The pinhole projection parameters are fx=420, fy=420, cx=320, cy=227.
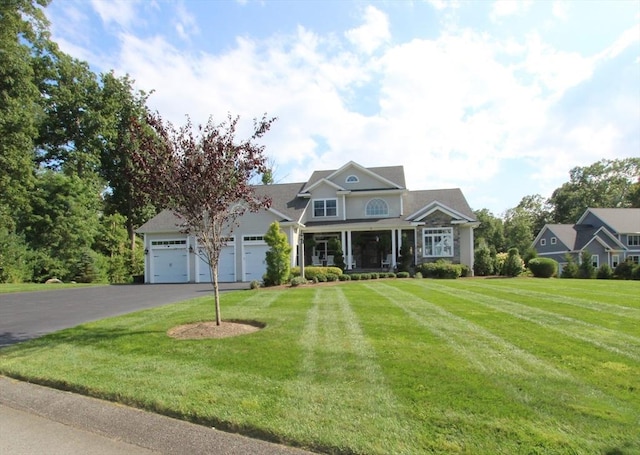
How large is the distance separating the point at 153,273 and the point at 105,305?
13.9 meters

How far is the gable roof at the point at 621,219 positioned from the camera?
4119 cm

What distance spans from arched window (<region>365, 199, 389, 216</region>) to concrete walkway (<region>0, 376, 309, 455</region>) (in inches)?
968

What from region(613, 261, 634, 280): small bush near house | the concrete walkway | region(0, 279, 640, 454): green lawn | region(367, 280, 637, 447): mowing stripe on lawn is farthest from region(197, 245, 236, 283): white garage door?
region(613, 261, 634, 280): small bush near house

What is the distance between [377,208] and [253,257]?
30.4 feet

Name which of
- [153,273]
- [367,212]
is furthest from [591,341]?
[153,273]

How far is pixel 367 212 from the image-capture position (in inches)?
1132

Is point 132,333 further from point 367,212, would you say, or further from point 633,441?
point 367,212

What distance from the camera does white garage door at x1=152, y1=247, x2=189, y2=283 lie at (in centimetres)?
2652

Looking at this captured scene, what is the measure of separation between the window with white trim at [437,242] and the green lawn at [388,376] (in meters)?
16.7

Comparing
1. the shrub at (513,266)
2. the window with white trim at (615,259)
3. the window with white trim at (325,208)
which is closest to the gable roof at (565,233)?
the window with white trim at (615,259)

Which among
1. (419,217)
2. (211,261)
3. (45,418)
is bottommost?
(45,418)

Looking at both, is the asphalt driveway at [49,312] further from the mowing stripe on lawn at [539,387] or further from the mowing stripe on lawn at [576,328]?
the mowing stripe on lawn at [576,328]

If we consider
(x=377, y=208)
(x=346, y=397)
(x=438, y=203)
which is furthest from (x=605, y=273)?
(x=346, y=397)

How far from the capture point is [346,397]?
15.1 ft
